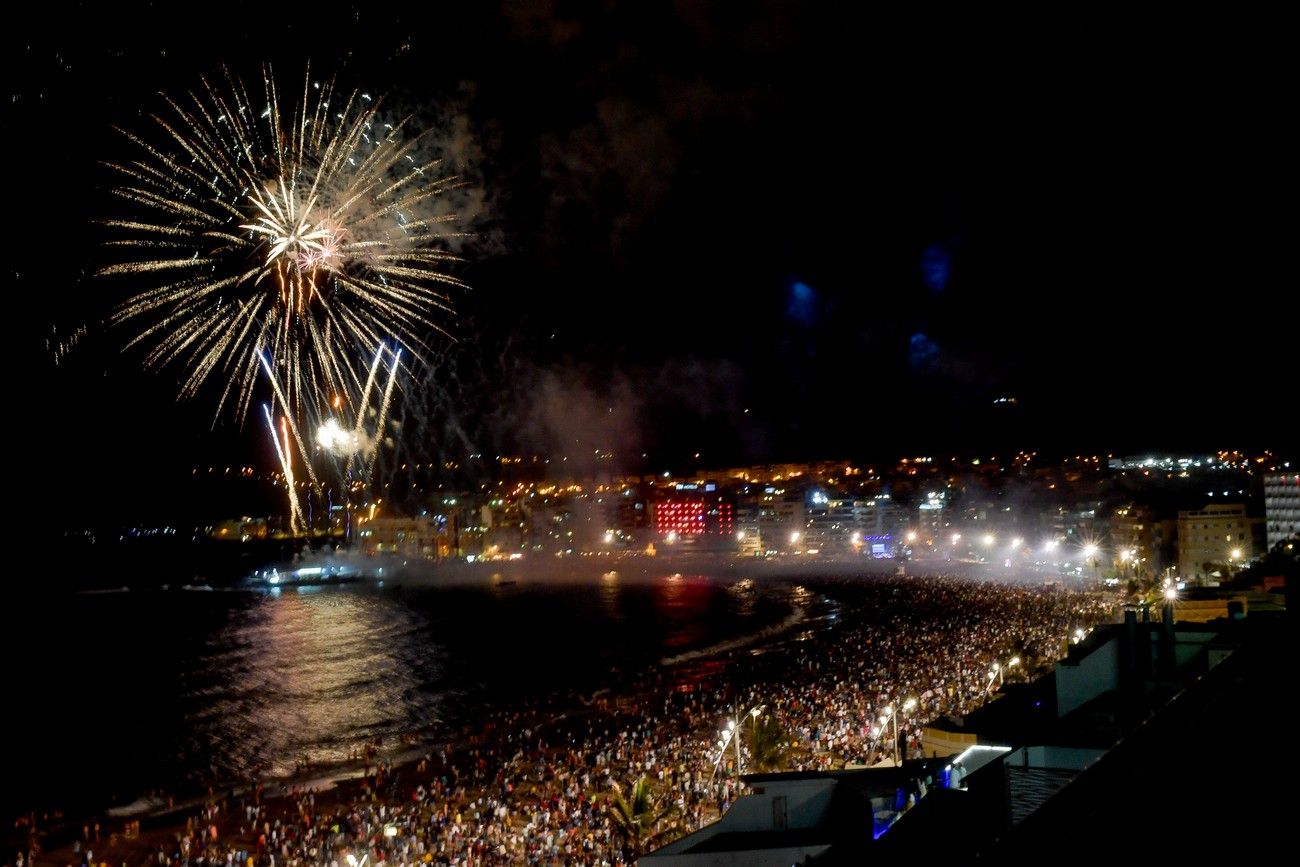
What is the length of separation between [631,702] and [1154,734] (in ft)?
75.3

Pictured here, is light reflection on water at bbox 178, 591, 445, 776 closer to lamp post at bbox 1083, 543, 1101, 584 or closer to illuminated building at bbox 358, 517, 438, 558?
lamp post at bbox 1083, 543, 1101, 584

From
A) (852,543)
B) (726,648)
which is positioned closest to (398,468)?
(852,543)

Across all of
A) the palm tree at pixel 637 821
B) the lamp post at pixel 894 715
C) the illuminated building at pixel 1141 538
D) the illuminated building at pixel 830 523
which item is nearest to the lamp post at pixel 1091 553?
the illuminated building at pixel 1141 538

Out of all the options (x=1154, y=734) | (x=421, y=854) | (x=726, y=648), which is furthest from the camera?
(x=726, y=648)

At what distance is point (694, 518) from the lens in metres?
97.3

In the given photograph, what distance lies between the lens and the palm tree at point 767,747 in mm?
14820

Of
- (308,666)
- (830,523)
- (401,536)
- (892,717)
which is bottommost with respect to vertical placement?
(308,666)

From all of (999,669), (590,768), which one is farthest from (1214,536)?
(590,768)

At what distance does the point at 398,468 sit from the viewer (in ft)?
369

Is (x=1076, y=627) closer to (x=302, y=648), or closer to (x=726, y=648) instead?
(x=726, y=648)

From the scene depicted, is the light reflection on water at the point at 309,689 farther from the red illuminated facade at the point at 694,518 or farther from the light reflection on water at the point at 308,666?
the red illuminated facade at the point at 694,518

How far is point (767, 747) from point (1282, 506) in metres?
40.7

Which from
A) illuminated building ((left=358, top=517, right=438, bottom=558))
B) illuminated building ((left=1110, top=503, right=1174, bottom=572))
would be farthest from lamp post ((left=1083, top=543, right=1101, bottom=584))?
illuminated building ((left=358, top=517, right=438, bottom=558))

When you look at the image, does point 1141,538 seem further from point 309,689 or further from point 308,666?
point 309,689
